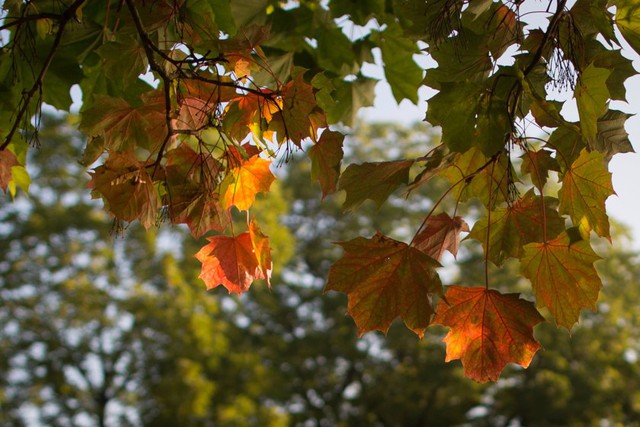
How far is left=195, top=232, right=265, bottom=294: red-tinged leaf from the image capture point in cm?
136

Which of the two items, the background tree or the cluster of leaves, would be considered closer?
the cluster of leaves

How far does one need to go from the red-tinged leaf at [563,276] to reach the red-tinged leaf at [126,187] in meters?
0.71

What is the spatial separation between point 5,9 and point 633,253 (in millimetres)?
16165

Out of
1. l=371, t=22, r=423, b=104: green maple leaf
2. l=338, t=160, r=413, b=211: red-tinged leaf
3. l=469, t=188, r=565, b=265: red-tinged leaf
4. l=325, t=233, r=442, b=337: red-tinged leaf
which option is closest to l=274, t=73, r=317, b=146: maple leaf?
l=338, t=160, r=413, b=211: red-tinged leaf

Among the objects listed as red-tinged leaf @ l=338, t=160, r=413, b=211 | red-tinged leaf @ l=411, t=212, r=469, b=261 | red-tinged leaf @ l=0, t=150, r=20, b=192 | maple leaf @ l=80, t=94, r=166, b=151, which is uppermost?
red-tinged leaf @ l=0, t=150, r=20, b=192

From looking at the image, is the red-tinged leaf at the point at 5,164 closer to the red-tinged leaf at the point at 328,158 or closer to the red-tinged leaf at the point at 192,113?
the red-tinged leaf at the point at 192,113

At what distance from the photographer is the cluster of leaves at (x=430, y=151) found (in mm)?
1118

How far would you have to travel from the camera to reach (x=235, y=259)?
1.36 meters

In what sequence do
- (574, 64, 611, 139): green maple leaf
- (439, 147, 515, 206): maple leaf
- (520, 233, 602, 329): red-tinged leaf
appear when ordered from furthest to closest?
(439, 147, 515, 206): maple leaf, (520, 233, 602, 329): red-tinged leaf, (574, 64, 611, 139): green maple leaf

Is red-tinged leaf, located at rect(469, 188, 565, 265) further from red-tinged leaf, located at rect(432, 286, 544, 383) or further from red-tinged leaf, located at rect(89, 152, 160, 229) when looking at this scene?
red-tinged leaf, located at rect(89, 152, 160, 229)

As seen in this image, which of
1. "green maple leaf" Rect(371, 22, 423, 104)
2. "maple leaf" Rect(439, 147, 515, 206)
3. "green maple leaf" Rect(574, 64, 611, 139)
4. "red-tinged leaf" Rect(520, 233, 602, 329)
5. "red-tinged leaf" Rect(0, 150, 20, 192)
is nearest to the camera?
"green maple leaf" Rect(574, 64, 611, 139)

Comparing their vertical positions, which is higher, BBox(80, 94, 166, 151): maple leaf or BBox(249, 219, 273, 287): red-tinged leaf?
BBox(80, 94, 166, 151): maple leaf

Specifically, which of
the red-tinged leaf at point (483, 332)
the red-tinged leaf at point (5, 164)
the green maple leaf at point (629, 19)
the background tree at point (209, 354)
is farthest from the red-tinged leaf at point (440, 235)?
the background tree at point (209, 354)

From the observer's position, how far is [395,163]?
1.22 meters
